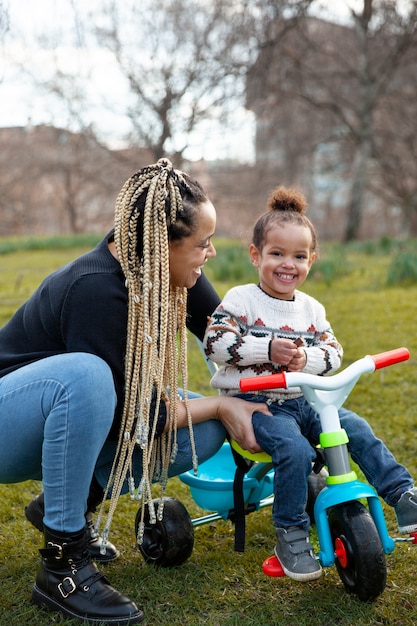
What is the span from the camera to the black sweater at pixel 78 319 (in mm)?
1839

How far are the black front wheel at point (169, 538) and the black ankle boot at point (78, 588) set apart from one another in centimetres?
27

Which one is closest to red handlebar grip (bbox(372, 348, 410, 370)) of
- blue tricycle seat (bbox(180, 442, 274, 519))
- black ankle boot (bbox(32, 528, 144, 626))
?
blue tricycle seat (bbox(180, 442, 274, 519))

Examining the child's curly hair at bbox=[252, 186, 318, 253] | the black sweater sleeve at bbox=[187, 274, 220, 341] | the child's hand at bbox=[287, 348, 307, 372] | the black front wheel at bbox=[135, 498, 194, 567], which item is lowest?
the black front wheel at bbox=[135, 498, 194, 567]

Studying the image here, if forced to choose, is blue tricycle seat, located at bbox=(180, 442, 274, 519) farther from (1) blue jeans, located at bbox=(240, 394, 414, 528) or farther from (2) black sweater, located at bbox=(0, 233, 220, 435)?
(2) black sweater, located at bbox=(0, 233, 220, 435)

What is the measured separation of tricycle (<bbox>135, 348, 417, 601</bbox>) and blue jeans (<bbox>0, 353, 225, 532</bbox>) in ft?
1.23

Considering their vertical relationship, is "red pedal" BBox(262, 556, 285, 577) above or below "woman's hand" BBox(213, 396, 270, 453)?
below

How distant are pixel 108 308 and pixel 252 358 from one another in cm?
50

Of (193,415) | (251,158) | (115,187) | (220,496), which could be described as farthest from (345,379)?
(115,187)

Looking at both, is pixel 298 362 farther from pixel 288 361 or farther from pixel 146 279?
pixel 146 279

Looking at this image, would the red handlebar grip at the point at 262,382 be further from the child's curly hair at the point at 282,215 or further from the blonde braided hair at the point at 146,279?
the child's curly hair at the point at 282,215

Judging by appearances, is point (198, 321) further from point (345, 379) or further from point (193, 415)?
point (345, 379)

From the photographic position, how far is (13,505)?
2617 millimetres

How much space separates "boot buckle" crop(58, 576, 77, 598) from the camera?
1823mm

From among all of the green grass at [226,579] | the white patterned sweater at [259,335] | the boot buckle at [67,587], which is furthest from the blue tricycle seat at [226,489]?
the boot buckle at [67,587]
